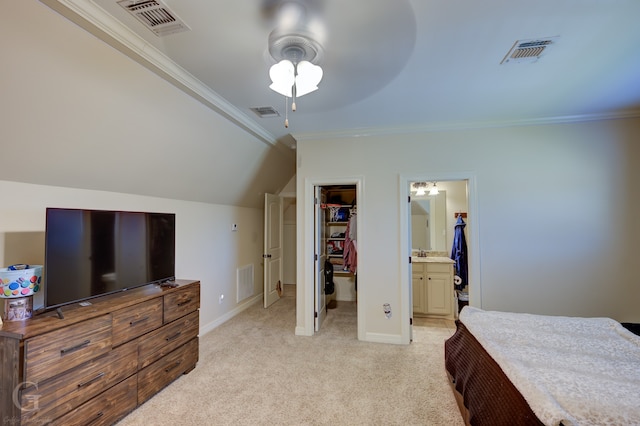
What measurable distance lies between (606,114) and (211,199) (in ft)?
15.3

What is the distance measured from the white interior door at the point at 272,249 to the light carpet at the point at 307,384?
1150mm

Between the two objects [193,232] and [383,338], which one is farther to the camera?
[193,232]

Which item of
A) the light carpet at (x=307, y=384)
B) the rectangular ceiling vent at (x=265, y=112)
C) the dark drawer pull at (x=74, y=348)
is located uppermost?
the rectangular ceiling vent at (x=265, y=112)

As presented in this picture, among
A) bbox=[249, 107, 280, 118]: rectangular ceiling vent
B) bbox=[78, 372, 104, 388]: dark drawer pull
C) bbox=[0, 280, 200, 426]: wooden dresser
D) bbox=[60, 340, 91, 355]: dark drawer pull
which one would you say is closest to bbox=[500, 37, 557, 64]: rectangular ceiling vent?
bbox=[249, 107, 280, 118]: rectangular ceiling vent

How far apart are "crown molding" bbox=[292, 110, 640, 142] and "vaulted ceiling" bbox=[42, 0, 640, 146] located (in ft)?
0.11

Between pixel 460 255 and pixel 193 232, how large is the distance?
12.6 ft

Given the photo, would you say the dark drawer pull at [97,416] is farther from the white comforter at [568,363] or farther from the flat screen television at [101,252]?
the white comforter at [568,363]

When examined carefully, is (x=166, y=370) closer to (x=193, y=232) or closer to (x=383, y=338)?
(x=193, y=232)

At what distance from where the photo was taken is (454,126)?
3.28m

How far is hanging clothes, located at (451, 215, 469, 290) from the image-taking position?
4293 mm

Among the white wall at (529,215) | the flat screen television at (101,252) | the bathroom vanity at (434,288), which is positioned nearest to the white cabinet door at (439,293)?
the bathroom vanity at (434,288)

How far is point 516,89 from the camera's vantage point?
2.47 m

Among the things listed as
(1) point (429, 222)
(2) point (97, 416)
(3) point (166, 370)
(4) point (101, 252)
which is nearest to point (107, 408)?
(2) point (97, 416)

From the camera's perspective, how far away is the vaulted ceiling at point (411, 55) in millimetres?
1524
